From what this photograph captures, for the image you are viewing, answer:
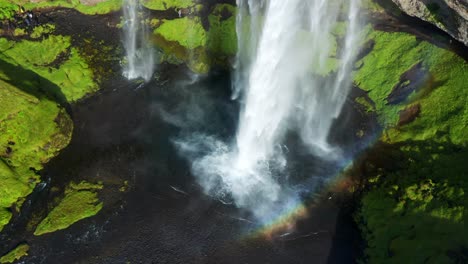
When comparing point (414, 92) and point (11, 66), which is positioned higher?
point (414, 92)

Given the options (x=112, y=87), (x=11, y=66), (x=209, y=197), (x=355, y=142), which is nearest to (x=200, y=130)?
(x=209, y=197)

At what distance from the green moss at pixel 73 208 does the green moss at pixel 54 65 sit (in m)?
12.5

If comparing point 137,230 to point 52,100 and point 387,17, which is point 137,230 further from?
point 387,17

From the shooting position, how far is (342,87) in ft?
164

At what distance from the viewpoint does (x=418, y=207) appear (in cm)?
3656

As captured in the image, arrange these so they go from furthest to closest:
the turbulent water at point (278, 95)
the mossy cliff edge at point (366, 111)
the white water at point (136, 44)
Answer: the white water at point (136, 44)
the turbulent water at point (278, 95)
the mossy cliff edge at point (366, 111)

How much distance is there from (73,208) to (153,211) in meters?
7.11

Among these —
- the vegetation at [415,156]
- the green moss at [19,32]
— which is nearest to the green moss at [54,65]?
the green moss at [19,32]

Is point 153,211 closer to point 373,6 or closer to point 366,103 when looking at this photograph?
point 366,103

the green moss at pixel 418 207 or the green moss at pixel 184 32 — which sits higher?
the green moss at pixel 184 32

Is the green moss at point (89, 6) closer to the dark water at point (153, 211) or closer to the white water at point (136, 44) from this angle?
the white water at point (136, 44)

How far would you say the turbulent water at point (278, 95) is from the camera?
40219mm

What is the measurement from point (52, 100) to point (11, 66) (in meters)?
6.75

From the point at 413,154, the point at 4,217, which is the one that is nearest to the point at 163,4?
the point at 4,217
